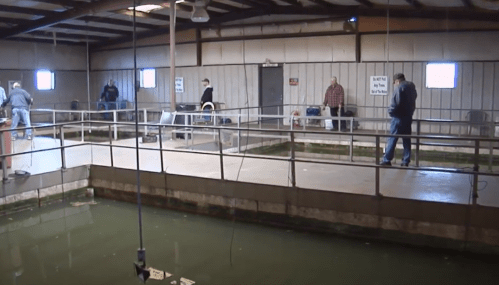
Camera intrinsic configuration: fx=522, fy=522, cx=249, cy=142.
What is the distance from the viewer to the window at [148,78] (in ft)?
65.5

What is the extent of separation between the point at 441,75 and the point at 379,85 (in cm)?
166

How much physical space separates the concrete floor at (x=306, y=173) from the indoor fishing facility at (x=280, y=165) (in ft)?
0.15

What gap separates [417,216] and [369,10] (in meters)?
9.65

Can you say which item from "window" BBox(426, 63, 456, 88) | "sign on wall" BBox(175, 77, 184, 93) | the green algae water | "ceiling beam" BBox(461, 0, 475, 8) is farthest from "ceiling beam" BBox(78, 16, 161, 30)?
"ceiling beam" BBox(461, 0, 475, 8)

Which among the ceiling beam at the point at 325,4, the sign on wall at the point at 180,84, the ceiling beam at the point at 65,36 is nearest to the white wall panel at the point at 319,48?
the ceiling beam at the point at 325,4

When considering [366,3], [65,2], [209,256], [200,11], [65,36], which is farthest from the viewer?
[65,36]

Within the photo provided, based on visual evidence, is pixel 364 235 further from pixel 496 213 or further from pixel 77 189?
pixel 77 189

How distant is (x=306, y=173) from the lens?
7699 mm

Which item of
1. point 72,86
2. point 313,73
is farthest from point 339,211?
point 72,86

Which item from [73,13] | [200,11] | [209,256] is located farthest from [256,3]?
[209,256]

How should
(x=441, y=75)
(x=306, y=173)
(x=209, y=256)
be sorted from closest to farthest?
(x=209, y=256)
(x=306, y=173)
(x=441, y=75)

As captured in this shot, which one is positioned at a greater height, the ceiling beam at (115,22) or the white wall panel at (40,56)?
the ceiling beam at (115,22)

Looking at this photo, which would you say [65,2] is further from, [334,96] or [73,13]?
[334,96]

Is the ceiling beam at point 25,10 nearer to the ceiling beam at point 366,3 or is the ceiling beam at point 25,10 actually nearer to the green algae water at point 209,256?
the green algae water at point 209,256
